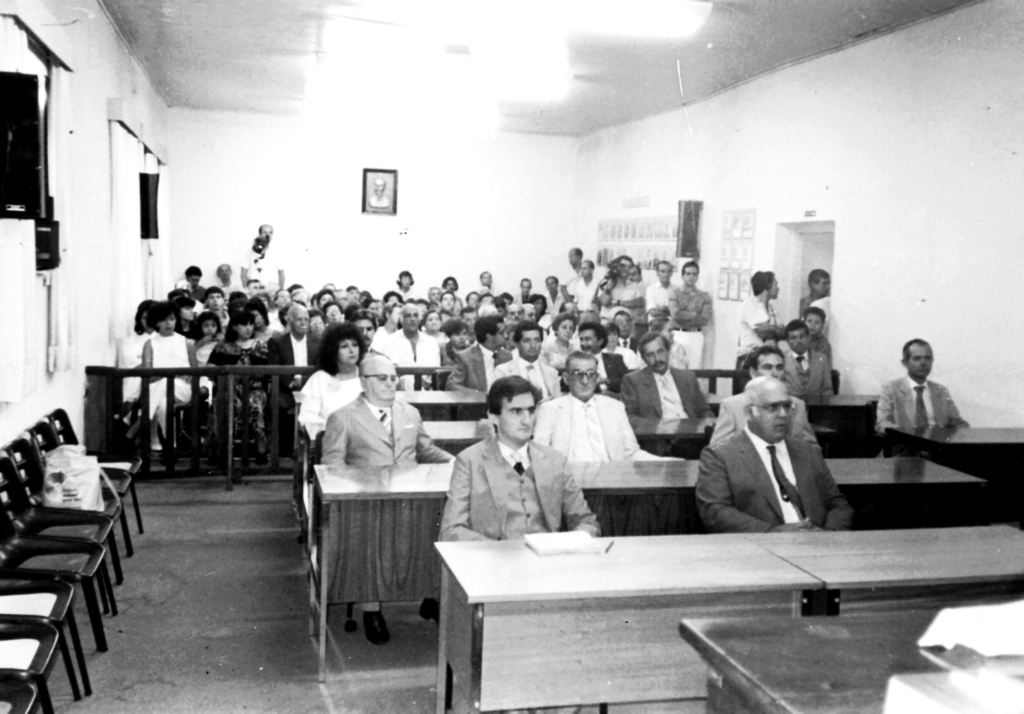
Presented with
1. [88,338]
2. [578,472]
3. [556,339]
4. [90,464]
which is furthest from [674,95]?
[90,464]

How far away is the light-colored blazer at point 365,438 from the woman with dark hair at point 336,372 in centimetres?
95

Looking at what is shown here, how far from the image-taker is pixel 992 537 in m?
3.71

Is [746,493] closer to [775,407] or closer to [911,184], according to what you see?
[775,407]

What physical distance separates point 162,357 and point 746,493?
18.2 feet

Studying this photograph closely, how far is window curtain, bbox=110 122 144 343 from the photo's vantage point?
8516mm

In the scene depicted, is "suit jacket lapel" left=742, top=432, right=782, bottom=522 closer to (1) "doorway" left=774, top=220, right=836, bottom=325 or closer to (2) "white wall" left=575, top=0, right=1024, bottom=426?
(2) "white wall" left=575, top=0, right=1024, bottom=426

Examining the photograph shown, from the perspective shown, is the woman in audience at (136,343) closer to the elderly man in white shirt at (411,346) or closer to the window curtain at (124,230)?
the window curtain at (124,230)

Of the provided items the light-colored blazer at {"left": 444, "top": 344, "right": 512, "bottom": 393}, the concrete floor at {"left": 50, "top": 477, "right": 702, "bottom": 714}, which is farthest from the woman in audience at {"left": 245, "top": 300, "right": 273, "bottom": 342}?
the concrete floor at {"left": 50, "top": 477, "right": 702, "bottom": 714}

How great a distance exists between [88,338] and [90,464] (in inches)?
115

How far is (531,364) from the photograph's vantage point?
718cm

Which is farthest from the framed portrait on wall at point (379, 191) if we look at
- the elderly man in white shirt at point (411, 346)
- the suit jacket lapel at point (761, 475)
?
the suit jacket lapel at point (761, 475)

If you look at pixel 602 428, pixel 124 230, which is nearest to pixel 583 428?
pixel 602 428

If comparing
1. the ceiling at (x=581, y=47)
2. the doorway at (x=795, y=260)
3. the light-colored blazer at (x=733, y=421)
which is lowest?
the light-colored blazer at (x=733, y=421)

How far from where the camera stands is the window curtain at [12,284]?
464 cm
